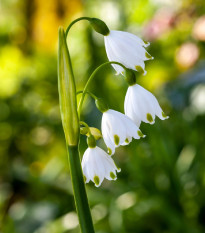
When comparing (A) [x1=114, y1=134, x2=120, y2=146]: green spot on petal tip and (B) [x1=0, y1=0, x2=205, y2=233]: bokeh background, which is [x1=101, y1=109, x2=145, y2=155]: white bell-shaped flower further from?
(B) [x1=0, y1=0, x2=205, y2=233]: bokeh background

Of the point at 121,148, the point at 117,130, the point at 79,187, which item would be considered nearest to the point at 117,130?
the point at 117,130

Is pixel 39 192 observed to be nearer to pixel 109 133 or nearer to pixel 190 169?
pixel 190 169

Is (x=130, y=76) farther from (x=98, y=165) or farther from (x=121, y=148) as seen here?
(x=121, y=148)

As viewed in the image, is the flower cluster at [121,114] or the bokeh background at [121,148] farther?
the bokeh background at [121,148]

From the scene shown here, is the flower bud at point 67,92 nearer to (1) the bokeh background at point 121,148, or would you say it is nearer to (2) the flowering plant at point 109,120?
(2) the flowering plant at point 109,120

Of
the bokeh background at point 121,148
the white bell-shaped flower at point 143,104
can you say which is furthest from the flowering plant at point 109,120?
the bokeh background at point 121,148

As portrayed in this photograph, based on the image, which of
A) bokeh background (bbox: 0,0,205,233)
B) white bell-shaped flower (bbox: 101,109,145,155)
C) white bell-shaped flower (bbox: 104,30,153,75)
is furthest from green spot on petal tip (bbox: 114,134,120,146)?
bokeh background (bbox: 0,0,205,233)
